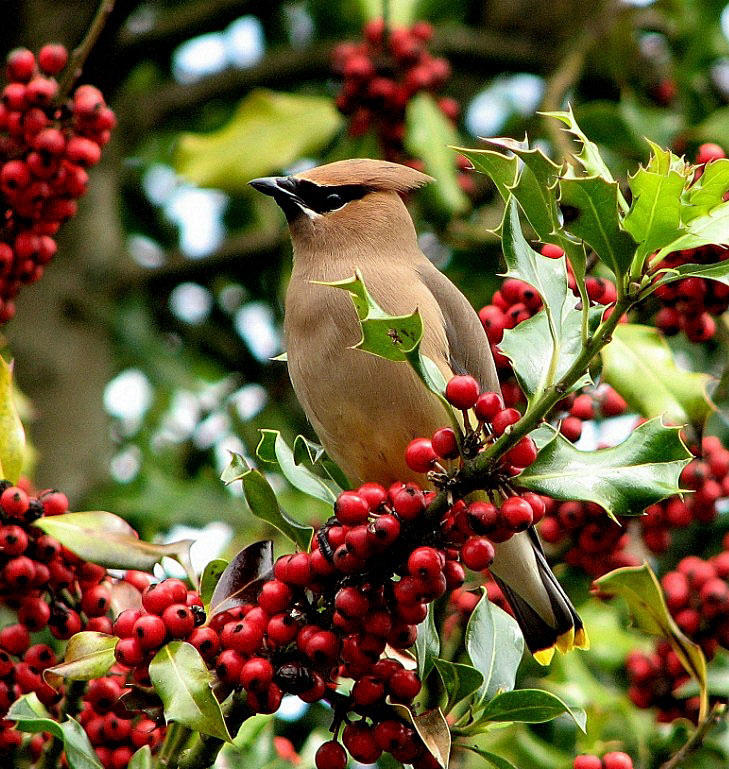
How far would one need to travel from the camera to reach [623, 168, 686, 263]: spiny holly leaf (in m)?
2.03

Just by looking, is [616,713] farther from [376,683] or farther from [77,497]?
[77,497]

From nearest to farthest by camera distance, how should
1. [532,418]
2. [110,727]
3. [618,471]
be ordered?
[532,418] < [618,471] < [110,727]

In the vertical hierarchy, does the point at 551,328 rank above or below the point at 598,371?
above

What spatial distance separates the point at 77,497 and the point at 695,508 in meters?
2.72

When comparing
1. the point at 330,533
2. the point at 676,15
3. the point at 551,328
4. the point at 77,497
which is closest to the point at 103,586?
the point at 330,533

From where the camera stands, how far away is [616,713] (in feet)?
12.2

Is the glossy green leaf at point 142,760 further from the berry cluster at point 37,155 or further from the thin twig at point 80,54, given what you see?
the thin twig at point 80,54

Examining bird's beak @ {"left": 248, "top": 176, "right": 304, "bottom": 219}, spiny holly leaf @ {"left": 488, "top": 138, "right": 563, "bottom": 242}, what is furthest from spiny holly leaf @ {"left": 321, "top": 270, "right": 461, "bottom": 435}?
bird's beak @ {"left": 248, "top": 176, "right": 304, "bottom": 219}

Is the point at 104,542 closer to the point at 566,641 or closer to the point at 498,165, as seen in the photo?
the point at 498,165

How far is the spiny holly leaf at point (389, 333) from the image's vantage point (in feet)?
6.64

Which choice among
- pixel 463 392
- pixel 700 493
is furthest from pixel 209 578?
pixel 700 493

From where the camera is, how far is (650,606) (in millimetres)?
2664

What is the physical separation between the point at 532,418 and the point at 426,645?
673 millimetres

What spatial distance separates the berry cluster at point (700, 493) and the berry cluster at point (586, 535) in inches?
4.9
